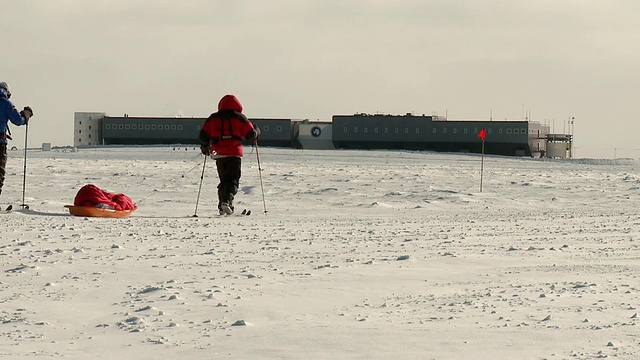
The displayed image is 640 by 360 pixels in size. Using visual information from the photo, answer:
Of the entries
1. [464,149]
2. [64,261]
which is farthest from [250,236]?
[464,149]

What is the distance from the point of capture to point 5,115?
44.3 feet

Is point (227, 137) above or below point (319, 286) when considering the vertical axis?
above

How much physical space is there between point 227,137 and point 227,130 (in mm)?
97

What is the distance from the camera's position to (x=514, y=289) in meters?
6.96

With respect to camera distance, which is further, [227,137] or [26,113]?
[227,137]

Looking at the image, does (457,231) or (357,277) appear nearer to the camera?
(357,277)

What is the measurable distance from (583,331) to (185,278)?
3001mm

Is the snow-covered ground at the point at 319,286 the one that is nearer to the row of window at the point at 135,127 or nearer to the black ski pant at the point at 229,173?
the black ski pant at the point at 229,173

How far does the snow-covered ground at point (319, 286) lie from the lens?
203 inches

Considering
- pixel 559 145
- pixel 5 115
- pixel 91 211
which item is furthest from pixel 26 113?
pixel 559 145

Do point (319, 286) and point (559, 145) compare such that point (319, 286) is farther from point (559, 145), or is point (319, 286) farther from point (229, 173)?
point (559, 145)

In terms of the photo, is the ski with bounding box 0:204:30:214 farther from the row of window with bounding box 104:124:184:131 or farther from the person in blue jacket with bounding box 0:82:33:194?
the row of window with bounding box 104:124:184:131

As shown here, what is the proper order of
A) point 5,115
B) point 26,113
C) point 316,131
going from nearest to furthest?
point 5,115
point 26,113
point 316,131

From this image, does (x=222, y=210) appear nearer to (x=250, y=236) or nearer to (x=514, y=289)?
(x=250, y=236)
